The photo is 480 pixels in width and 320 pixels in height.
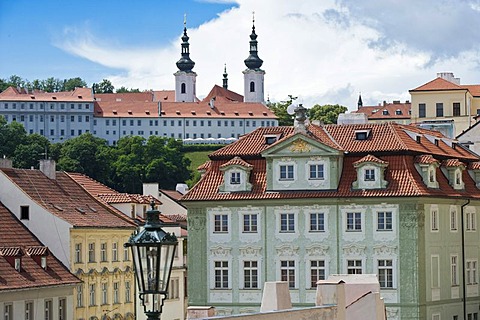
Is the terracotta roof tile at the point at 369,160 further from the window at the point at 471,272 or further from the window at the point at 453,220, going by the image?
the window at the point at 471,272

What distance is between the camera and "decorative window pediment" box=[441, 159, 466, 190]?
209ft

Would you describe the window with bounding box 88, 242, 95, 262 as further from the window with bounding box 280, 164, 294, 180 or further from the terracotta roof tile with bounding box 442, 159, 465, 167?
the terracotta roof tile with bounding box 442, 159, 465, 167

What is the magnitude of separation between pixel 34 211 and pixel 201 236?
6.83m

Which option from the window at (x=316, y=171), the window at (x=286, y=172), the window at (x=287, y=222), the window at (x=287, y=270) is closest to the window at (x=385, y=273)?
the window at (x=287, y=270)

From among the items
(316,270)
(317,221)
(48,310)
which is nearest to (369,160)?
(317,221)

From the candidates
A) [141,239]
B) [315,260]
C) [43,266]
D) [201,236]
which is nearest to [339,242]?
[315,260]

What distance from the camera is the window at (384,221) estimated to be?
2356 inches

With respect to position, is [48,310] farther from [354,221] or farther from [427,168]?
[427,168]

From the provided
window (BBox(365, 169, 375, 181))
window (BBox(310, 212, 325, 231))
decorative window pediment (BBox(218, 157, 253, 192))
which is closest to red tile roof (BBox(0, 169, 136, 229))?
decorative window pediment (BBox(218, 157, 253, 192))

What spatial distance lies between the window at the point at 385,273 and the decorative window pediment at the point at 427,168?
11.5 ft

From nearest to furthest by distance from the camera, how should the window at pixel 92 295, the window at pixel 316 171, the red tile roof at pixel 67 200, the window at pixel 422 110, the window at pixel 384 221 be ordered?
1. the window at pixel 384 221
2. the window at pixel 316 171
3. the window at pixel 92 295
4. the red tile roof at pixel 67 200
5. the window at pixel 422 110

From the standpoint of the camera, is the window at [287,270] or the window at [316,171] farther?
the window at [316,171]

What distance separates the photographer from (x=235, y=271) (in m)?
62.0

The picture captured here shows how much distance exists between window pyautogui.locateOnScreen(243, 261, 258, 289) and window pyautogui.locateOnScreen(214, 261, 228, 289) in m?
0.77
